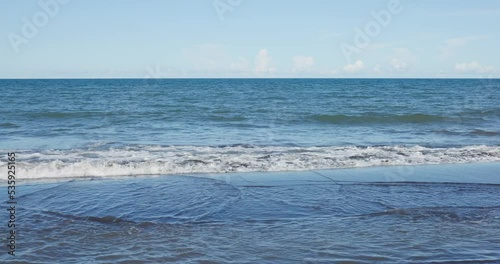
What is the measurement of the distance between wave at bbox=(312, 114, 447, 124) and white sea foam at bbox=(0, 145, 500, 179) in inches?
450

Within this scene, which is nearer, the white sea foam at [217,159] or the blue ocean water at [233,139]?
the white sea foam at [217,159]

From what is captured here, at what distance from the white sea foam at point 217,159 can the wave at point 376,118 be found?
1143 cm

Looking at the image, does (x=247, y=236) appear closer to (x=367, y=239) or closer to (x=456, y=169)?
(x=367, y=239)

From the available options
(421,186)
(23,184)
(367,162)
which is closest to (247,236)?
(421,186)

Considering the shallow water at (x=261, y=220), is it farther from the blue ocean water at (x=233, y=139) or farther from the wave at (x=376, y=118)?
the wave at (x=376, y=118)

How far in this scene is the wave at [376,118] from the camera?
28641 mm

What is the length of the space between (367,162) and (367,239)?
7.56 metres

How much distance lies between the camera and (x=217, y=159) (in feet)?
45.9

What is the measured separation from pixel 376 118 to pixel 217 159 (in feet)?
59.7

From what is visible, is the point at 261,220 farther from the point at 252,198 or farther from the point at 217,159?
the point at 217,159

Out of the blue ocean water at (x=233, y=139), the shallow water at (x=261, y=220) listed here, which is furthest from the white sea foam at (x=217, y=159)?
the shallow water at (x=261, y=220)

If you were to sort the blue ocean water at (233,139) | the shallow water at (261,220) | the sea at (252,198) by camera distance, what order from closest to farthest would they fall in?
1. the shallow water at (261,220)
2. the sea at (252,198)
3. the blue ocean water at (233,139)

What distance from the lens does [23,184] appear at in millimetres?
10641

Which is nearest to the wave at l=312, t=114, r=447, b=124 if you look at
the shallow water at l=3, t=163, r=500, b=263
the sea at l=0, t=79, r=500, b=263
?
the sea at l=0, t=79, r=500, b=263
